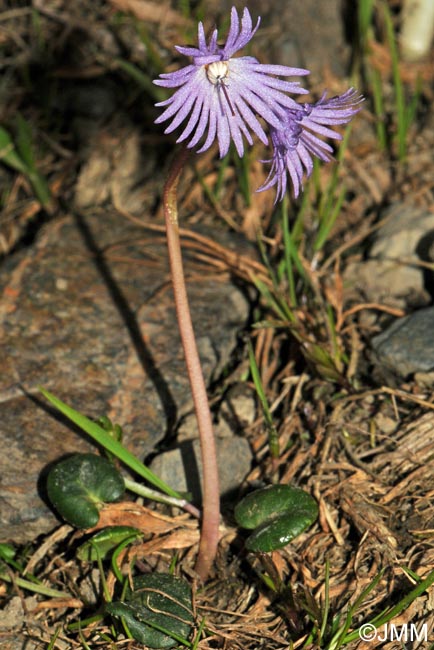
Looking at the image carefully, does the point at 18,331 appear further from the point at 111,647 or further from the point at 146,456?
the point at 111,647

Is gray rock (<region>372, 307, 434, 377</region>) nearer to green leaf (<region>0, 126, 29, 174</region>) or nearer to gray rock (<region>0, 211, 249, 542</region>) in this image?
gray rock (<region>0, 211, 249, 542</region>)

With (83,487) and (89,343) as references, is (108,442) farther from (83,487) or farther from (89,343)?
(89,343)

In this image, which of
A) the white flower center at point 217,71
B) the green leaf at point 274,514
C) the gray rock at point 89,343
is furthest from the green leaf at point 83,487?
the white flower center at point 217,71

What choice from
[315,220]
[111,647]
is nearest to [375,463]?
[111,647]

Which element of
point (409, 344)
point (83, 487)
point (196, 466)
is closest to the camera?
point (83, 487)

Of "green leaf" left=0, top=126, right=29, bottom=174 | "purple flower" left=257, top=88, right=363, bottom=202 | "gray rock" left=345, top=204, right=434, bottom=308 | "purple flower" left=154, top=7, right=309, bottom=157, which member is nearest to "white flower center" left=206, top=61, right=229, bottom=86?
"purple flower" left=154, top=7, right=309, bottom=157
